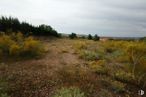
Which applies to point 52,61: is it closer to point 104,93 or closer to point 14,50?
point 14,50

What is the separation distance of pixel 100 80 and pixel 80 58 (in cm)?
345

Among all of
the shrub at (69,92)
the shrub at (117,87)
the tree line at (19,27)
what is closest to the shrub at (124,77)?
the shrub at (117,87)

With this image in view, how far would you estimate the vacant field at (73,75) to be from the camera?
10070 millimetres

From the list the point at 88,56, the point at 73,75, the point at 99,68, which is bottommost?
the point at 73,75

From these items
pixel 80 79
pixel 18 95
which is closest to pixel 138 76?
pixel 80 79

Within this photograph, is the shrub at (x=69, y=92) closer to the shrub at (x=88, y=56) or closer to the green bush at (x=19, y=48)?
the green bush at (x=19, y=48)

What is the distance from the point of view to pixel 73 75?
1178 centimetres

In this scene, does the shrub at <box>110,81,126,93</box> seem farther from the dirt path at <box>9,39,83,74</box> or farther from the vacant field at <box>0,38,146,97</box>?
the dirt path at <box>9,39,83,74</box>

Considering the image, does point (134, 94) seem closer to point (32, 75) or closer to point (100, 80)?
point (100, 80)

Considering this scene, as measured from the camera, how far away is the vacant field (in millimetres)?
10070

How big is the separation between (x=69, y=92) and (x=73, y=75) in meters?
2.10

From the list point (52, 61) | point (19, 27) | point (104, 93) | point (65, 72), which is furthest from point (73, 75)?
point (19, 27)

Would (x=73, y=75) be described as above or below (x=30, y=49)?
below

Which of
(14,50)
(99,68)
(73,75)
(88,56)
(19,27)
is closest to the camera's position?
(73,75)
